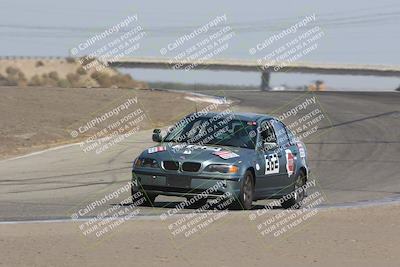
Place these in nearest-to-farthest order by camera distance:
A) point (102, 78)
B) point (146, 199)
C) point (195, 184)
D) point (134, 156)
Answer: point (195, 184) < point (146, 199) < point (134, 156) < point (102, 78)

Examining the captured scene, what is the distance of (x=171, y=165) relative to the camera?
41.4ft

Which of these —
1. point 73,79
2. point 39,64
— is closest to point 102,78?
point 73,79

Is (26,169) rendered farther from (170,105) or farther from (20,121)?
Answer: (170,105)

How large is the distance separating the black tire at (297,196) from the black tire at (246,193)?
4.54 ft

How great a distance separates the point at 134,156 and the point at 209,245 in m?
12.9

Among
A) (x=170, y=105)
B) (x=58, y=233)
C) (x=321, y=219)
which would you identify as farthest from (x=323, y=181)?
(x=170, y=105)

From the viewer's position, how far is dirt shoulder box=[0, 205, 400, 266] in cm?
827

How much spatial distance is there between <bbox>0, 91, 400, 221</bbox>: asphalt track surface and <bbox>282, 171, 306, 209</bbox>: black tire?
513 mm

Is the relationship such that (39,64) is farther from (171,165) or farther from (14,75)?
(171,165)

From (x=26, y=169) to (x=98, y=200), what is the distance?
5.98 metres

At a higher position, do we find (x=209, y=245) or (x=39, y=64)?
(x=209, y=245)

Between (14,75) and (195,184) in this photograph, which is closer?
(195,184)

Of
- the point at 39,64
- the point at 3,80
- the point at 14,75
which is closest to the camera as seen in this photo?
the point at 3,80

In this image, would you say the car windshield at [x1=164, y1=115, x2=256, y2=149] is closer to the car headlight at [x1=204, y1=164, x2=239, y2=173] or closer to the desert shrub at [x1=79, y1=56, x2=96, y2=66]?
the car headlight at [x1=204, y1=164, x2=239, y2=173]
